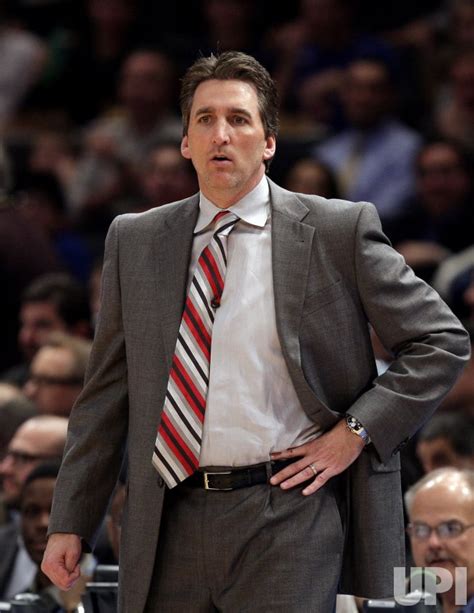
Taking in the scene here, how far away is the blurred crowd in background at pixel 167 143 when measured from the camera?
528 cm

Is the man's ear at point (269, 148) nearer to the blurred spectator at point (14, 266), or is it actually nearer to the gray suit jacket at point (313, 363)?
the gray suit jacket at point (313, 363)

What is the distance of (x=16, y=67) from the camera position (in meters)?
8.77

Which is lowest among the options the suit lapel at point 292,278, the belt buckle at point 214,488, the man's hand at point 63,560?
the man's hand at point 63,560

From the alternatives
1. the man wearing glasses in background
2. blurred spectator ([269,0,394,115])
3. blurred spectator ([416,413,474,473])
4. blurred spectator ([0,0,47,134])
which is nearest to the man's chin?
blurred spectator ([416,413,474,473])

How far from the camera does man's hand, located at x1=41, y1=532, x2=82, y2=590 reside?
265 cm

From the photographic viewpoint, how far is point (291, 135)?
753 cm

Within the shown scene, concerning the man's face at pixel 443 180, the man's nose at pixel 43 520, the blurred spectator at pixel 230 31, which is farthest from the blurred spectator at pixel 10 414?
the blurred spectator at pixel 230 31

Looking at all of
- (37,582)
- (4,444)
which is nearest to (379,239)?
(37,582)

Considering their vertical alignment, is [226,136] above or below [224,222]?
above

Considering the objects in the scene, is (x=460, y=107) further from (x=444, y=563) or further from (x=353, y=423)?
(x=353, y=423)

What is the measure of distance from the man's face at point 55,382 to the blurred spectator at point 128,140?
243 centimetres

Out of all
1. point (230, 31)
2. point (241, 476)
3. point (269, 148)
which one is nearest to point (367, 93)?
point (230, 31)

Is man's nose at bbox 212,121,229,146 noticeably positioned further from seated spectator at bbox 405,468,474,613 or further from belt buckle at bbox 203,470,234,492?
seated spectator at bbox 405,468,474,613

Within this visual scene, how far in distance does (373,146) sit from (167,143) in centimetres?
113
